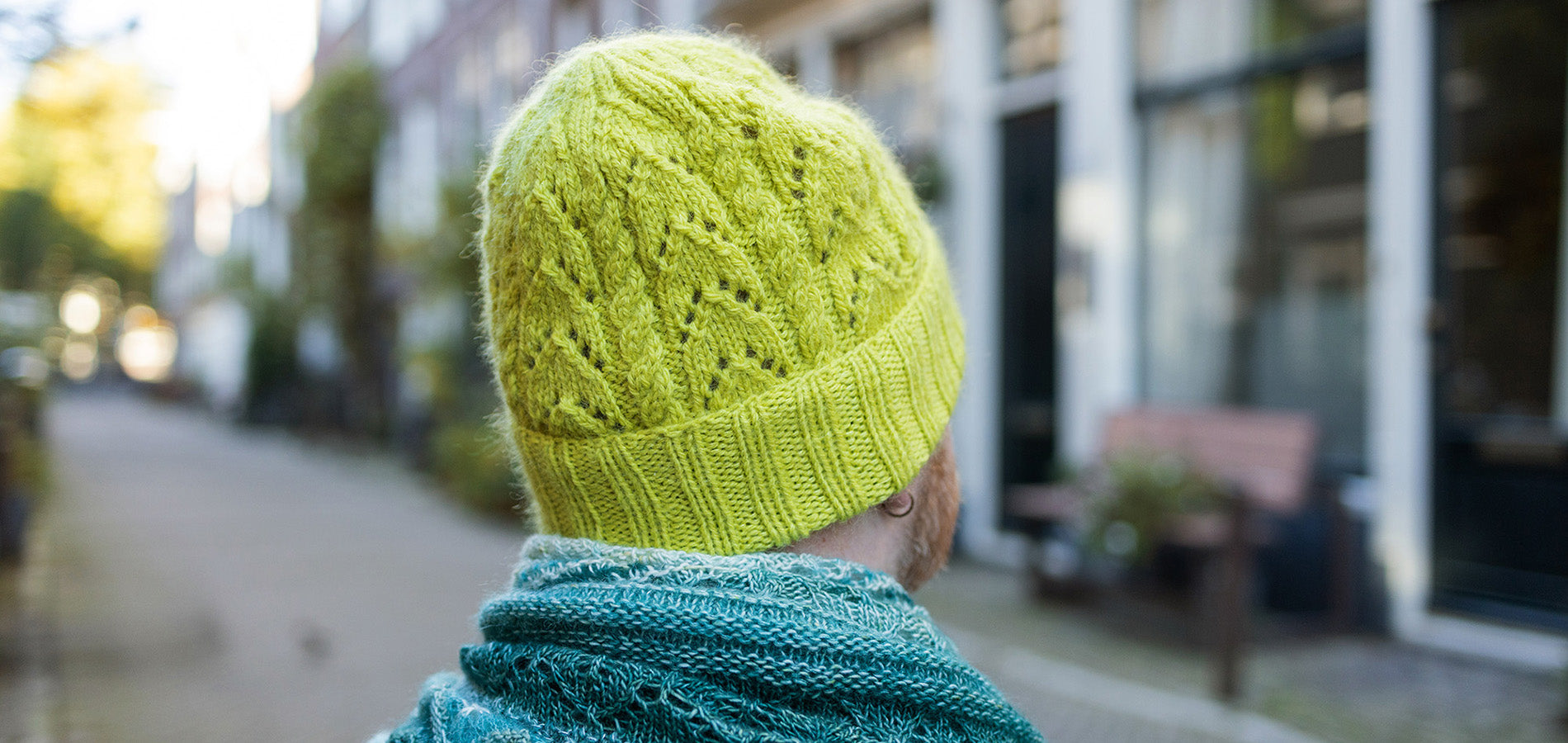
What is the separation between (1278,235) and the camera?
226 inches

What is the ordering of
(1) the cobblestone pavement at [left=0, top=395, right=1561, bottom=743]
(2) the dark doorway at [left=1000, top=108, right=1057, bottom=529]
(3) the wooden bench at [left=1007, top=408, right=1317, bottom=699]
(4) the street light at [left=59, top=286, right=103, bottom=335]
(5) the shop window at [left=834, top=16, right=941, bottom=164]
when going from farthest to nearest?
(4) the street light at [left=59, top=286, right=103, bottom=335] → (5) the shop window at [left=834, top=16, right=941, bottom=164] → (2) the dark doorway at [left=1000, top=108, right=1057, bottom=529] → (3) the wooden bench at [left=1007, top=408, right=1317, bottom=699] → (1) the cobblestone pavement at [left=0, top=395, right=1561, bottom=743]

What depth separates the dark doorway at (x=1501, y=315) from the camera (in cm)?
462

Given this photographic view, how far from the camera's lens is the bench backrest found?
510 cm

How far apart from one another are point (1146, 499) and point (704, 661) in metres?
4.59

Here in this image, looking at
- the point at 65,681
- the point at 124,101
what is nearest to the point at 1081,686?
the point at 65,681

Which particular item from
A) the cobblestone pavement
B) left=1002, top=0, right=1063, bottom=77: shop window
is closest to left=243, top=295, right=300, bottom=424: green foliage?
the cobblestone pavement

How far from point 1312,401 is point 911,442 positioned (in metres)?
5.18

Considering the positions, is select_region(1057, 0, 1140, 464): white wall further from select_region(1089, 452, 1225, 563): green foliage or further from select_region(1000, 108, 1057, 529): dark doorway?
select_region(1089, 452, 1225, 563): green foliage

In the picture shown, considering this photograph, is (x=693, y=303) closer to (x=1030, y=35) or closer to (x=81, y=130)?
(x=81, y=130)

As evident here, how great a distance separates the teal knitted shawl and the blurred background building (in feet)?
2.20

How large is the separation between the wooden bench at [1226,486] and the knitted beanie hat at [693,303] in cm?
370

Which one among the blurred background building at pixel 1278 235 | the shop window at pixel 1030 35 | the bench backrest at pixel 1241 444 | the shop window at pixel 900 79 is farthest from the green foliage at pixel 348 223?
the bench backrest at pixel 1241 444

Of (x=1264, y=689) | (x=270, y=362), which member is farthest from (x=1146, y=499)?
(x=270, y=362)

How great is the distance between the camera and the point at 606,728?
81cm
